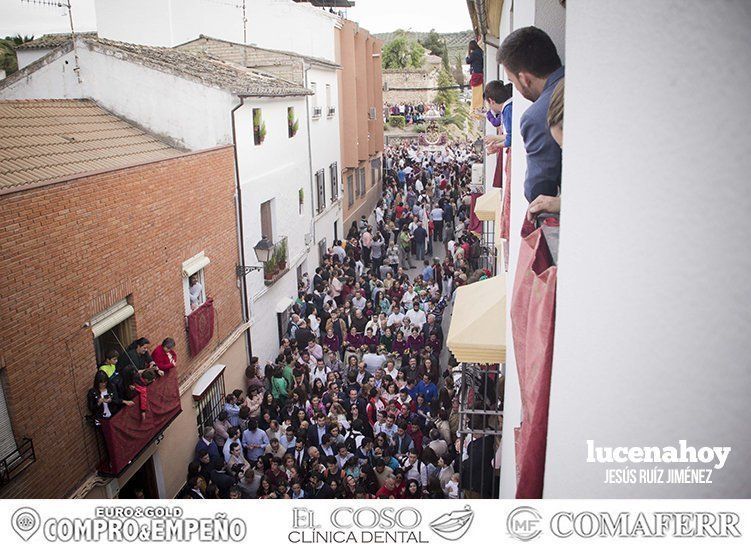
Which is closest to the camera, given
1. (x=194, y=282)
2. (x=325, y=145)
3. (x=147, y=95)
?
(x=194, y=282)

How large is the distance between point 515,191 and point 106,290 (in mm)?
5026

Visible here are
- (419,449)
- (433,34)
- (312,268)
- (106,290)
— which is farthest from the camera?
(433,34)

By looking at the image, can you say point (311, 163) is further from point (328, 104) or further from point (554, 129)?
point (554, 129)

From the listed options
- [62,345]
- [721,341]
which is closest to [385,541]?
[721,341]

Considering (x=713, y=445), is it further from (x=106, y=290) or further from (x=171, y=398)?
(x=171, y=398)

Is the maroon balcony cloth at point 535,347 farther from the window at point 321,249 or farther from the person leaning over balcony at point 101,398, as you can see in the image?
the window at point 321,249

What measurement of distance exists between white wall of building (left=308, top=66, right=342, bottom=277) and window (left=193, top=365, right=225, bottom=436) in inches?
290

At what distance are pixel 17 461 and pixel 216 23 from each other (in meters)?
15.9

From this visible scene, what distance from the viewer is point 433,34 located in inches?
2584

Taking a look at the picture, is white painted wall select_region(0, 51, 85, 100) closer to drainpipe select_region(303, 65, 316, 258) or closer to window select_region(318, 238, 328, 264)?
drainpipe select_region(303, 65, 316, 258)

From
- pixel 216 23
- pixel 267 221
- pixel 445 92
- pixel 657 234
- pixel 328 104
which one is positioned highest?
pixel 216 23

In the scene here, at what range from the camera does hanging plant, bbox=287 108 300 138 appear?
16.0 meters

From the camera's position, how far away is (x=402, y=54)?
5162 centimetres

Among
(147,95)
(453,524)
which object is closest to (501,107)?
(453,524)
